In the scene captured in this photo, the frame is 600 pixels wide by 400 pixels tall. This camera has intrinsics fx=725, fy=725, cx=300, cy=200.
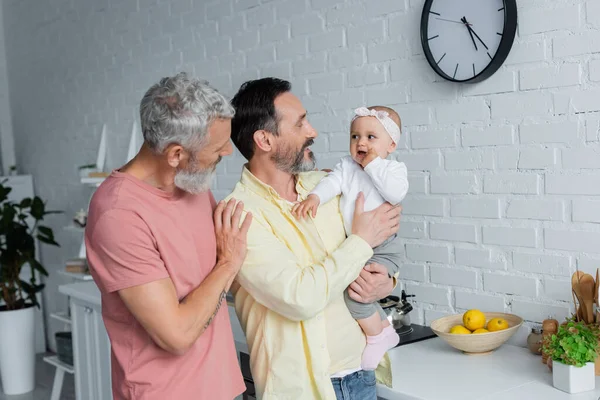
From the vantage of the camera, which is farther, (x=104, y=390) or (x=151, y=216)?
(x=104, y=390)

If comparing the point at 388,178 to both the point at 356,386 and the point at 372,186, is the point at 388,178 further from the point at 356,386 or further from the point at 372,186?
the point at 356,386

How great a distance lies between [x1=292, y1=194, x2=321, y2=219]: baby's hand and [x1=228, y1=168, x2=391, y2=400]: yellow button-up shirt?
2cm

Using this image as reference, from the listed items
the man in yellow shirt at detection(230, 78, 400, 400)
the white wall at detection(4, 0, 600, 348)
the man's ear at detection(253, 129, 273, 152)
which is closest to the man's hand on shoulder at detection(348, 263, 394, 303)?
the man in yellow shirt at detection(230, 78, 400, 400)

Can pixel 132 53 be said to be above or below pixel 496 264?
above

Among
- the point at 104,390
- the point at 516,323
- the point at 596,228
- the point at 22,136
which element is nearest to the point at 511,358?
the point at 516,323

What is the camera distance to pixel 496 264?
8.88 feet

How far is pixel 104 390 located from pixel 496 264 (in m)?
2.16

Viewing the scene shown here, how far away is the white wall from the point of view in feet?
7.99

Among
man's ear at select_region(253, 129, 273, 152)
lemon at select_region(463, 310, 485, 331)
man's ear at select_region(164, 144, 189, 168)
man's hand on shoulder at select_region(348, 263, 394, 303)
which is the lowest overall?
lemon at select_region(463, 310, 485, 331)

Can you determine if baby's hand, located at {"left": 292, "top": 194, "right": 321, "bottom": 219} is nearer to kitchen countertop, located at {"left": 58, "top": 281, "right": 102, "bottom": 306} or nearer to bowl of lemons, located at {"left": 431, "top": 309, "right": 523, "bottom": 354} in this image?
bowl of lemons, located at {"left": 431, "top": 309, "right": 523, "bottom": 354}

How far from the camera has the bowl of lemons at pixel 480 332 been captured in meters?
2.51

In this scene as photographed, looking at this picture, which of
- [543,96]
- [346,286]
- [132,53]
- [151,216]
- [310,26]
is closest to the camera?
[151,216]

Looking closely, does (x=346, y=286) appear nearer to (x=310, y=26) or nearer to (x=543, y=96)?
(x=543, y=96)

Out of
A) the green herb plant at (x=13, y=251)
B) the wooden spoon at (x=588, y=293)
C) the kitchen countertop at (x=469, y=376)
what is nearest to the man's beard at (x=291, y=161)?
the kitchen countertop at (x=469, y=376)
